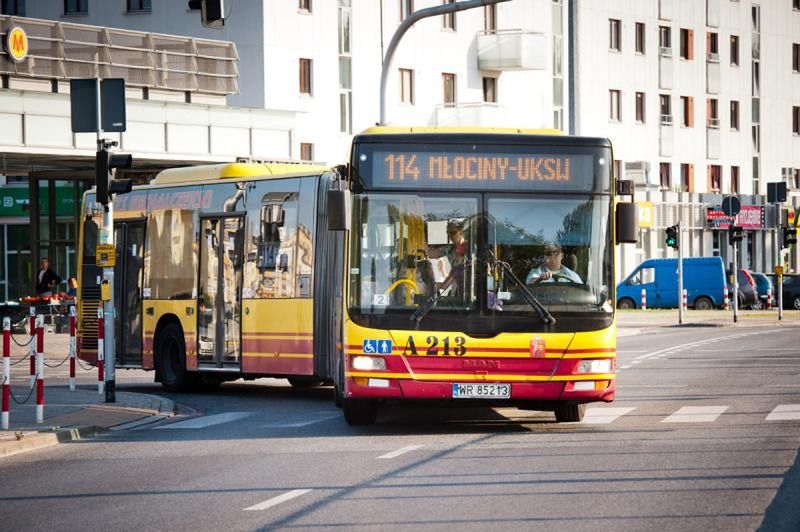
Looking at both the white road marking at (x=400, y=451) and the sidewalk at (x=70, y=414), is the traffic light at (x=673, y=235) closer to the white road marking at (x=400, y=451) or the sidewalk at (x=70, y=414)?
the sidewalk at (x=70, y=414)

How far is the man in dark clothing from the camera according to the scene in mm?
41688

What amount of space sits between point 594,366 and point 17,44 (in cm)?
2362

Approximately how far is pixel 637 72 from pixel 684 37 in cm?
460

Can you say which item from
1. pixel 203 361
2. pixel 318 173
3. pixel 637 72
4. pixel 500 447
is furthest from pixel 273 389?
pixel 637 72

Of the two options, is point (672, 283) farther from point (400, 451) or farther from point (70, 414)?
point (400, 451)

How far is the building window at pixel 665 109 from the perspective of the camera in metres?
74.5

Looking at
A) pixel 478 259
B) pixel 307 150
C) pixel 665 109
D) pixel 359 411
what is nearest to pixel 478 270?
pixel 478 259

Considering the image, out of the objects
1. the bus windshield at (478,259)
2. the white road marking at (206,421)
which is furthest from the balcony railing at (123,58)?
the bus windshield at (478,259)

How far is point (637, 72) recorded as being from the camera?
7300 cm

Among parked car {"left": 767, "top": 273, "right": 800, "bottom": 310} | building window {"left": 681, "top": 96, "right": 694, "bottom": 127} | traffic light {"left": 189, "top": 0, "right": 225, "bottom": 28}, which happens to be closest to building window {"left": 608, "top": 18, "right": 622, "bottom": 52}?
building window {"left": 681, "top": 96, "right": 694, "bottom": 127}

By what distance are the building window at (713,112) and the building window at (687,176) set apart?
2726 millimetres

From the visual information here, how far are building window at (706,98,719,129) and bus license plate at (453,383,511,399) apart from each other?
208 ft

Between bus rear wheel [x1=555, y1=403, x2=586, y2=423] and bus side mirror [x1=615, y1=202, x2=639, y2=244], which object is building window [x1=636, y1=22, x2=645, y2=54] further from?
bus side mirror [x1=615, y1=202, x2=639, y2=244]

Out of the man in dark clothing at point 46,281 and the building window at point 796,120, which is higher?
the building window at point 796,120
